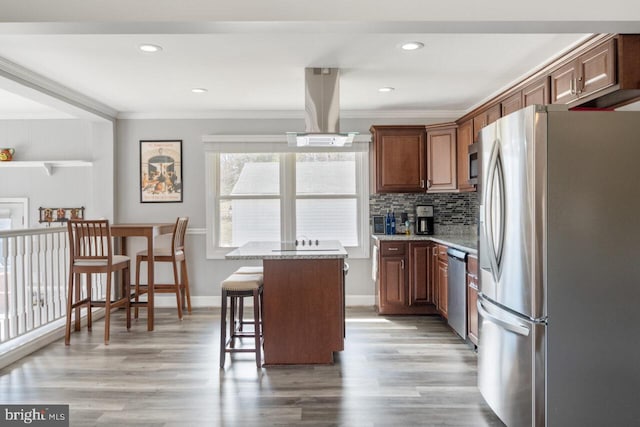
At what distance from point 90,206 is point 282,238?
248 cm

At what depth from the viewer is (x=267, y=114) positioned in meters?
4.95

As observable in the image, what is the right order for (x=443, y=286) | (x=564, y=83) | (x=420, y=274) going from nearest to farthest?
(x=564, y=83) → (x=443, y=286) → (x=420, y=274)

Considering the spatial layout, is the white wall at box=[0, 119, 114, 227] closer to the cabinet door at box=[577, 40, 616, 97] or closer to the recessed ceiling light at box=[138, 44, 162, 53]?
the recessed ceiling light at box=[138, 44, 162, 53]

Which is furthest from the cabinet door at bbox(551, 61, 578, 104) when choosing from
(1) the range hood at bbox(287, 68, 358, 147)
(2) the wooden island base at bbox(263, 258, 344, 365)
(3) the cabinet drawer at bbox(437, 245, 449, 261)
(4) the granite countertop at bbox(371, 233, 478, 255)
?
(2) the wooden island base at bbox(263, 258, 344, 365)

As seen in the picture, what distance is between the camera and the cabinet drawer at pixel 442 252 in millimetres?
3971

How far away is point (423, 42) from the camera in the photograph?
9.38ft

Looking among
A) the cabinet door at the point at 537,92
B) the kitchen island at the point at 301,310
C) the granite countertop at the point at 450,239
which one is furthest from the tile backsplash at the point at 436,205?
the kitchen island at the point at 301,310

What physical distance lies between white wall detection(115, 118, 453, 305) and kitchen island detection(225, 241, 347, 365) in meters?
1.94

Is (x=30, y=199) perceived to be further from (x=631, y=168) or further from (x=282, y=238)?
(x=631, y=168)

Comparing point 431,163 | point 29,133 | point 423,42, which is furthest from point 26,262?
point 431,163

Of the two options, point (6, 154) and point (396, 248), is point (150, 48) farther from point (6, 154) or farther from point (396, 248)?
point (6, 154)

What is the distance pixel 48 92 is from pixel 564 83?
4335 mm

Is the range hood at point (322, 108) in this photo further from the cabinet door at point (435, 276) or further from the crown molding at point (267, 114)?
the cabinet door at point (435, 276)

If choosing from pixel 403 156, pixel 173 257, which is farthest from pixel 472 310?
pixel 173 257
